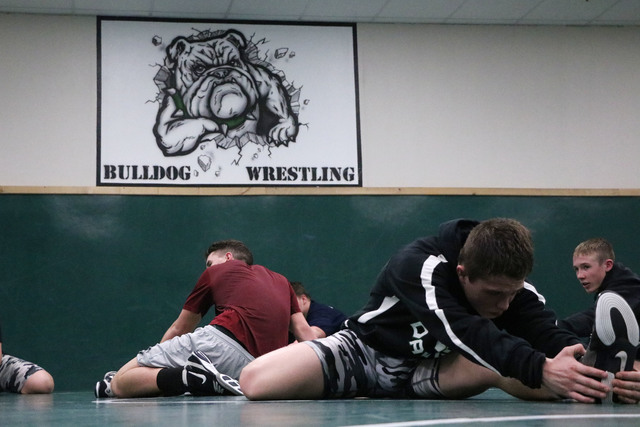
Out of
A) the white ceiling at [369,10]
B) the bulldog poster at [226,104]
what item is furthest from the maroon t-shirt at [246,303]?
the white ceiling at [369,10]

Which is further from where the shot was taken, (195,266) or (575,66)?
(575,66)

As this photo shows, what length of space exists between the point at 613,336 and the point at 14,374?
11.7 ft

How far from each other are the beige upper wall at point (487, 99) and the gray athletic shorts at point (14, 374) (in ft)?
7.46

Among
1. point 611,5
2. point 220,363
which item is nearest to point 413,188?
point 611,5

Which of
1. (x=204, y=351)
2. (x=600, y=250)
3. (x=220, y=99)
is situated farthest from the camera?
(x=220, y=99)

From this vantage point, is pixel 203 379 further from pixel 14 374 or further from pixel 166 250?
pixel 166 250

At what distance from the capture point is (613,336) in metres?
2.19

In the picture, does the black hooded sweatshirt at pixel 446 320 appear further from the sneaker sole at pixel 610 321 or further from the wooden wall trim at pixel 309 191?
the wooden wall trim at pixel 309 191

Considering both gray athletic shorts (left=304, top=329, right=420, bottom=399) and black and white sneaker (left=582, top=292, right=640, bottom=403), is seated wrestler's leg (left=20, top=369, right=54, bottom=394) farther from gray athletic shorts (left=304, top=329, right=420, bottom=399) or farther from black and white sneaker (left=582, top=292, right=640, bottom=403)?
black and white sneaker (left=582, top=292, right=640, bottom=403)

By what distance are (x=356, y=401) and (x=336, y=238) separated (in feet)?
12.2

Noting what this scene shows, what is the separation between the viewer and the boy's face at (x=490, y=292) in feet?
7.72

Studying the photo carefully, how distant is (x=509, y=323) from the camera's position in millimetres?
2732

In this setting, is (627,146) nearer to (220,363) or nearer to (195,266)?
(195,266)

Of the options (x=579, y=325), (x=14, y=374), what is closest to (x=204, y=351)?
(x=14, y=374)
